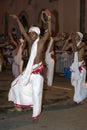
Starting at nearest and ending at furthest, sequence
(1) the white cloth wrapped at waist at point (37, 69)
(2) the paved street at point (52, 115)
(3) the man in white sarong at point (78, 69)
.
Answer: (2) the paved street at point (52, 115) < (1) the white cloth wrapped at waist at point (37, 69) < (3) the man in white sarong at point (78, 69)

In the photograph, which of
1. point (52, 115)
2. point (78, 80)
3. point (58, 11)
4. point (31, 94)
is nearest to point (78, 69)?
point (78, 80)

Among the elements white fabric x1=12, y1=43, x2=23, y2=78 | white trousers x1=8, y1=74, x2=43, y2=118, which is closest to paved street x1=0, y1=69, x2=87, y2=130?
white trousers x1=8, y1=74, x2=43, y2=118

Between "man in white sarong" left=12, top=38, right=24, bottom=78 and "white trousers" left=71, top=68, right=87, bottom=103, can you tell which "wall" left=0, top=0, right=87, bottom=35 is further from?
"white trousers" left=71, top=68, right=87, bottom=103

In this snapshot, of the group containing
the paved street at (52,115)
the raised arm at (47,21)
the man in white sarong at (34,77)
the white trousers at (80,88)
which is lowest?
the paved street at (52,115)

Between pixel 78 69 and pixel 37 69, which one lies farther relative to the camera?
pixel 78 69

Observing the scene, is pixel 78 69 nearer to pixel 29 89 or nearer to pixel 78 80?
pixel 78 80

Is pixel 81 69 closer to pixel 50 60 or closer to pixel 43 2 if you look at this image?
pixel 50 60

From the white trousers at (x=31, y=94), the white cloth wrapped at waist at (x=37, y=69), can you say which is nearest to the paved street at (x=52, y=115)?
the white trousers at (x=31, y=94)

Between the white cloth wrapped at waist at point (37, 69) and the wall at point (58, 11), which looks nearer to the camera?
the white cloth wrapped at waist at point (37, 69)

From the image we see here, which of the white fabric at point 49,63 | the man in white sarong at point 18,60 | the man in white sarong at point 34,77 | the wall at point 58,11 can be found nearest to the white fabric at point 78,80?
the man in white sarong at point 34,77

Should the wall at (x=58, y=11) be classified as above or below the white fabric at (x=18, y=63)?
above

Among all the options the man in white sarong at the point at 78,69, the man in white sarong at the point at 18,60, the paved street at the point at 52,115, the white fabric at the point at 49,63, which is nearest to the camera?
the paved street at the point at 52,115

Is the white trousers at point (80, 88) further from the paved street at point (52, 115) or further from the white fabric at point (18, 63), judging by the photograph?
the white fabric at point (18, 63)

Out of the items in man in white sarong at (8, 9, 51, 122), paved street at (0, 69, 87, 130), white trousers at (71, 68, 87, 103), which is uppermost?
man in white sarong at (8, 9, 51, 122)
